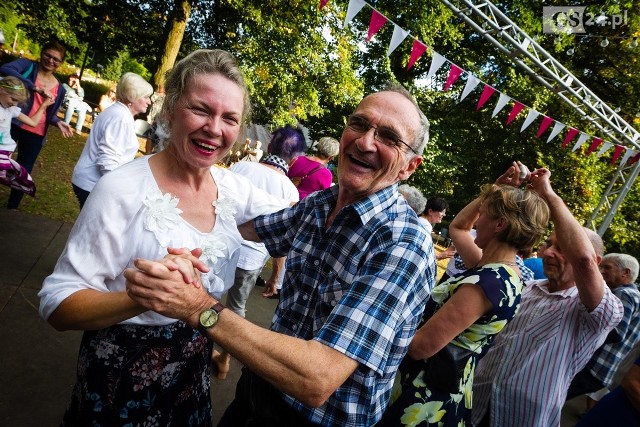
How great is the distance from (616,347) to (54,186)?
7.71 metres

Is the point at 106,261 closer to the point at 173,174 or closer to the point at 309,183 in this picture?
the point at 173,174

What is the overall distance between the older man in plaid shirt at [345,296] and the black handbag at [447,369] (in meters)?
0.39

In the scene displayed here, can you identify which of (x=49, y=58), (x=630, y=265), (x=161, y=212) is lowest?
(x=161, y=212)

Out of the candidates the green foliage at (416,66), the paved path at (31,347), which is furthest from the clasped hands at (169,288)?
the green foliage at (416,66)

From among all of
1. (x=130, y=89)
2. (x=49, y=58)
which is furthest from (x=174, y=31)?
(x=130, y=89)

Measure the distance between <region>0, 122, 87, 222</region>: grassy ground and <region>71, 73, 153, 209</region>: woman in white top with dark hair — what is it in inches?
Answer: 92.2

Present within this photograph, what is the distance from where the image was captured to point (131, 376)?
1393 millimetres

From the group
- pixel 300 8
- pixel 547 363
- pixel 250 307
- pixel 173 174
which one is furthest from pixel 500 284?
pixel 300 8

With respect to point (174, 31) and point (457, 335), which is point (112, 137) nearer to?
point (457, 335)

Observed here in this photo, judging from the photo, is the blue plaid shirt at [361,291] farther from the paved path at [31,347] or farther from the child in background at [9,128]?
the child in background at [9,128]

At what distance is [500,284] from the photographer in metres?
1.66

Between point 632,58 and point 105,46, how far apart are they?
18423mm

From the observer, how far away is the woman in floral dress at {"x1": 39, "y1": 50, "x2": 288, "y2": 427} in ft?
4.06

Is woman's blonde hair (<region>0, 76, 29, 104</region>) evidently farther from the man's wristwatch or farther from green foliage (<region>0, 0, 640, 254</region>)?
green foliage (<region>0, 0, 640, 254</region>)
